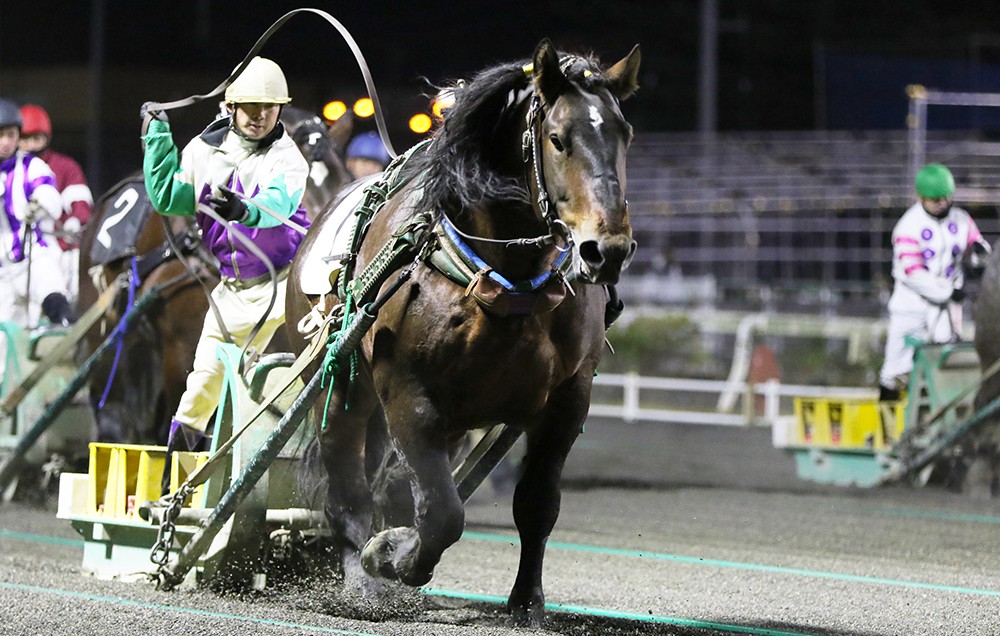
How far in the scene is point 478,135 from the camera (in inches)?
203

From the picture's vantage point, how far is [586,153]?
4648mm

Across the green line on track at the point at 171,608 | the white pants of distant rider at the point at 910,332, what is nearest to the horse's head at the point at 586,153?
the green line on track at the point at 171,608

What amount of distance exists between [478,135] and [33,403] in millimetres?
5375

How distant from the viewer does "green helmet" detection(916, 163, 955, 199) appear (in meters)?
11.6

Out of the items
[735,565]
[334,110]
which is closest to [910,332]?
[735,565]

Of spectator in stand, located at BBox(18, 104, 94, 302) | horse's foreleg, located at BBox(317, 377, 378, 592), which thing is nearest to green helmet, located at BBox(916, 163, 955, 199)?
spectator in stand, located at BBox(18, 104, 94, 302)

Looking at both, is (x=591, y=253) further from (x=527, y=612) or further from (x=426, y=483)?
(x=527, y=612)

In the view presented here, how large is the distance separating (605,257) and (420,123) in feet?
13.8

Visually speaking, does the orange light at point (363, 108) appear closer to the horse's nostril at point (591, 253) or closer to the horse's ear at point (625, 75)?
the horse's ear at point (625, 75)

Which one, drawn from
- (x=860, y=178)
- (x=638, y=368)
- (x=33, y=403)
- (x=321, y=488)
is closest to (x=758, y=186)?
(x=860, y=178)

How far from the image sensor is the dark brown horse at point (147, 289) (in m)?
8.08

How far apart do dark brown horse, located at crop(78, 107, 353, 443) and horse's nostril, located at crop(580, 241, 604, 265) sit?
11.5 feet

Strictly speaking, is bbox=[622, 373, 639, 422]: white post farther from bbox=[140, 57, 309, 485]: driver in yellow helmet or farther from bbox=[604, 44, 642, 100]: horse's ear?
bbox=[604, 44, 642, 100]: horse's ear

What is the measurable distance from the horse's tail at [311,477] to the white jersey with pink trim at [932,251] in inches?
260
